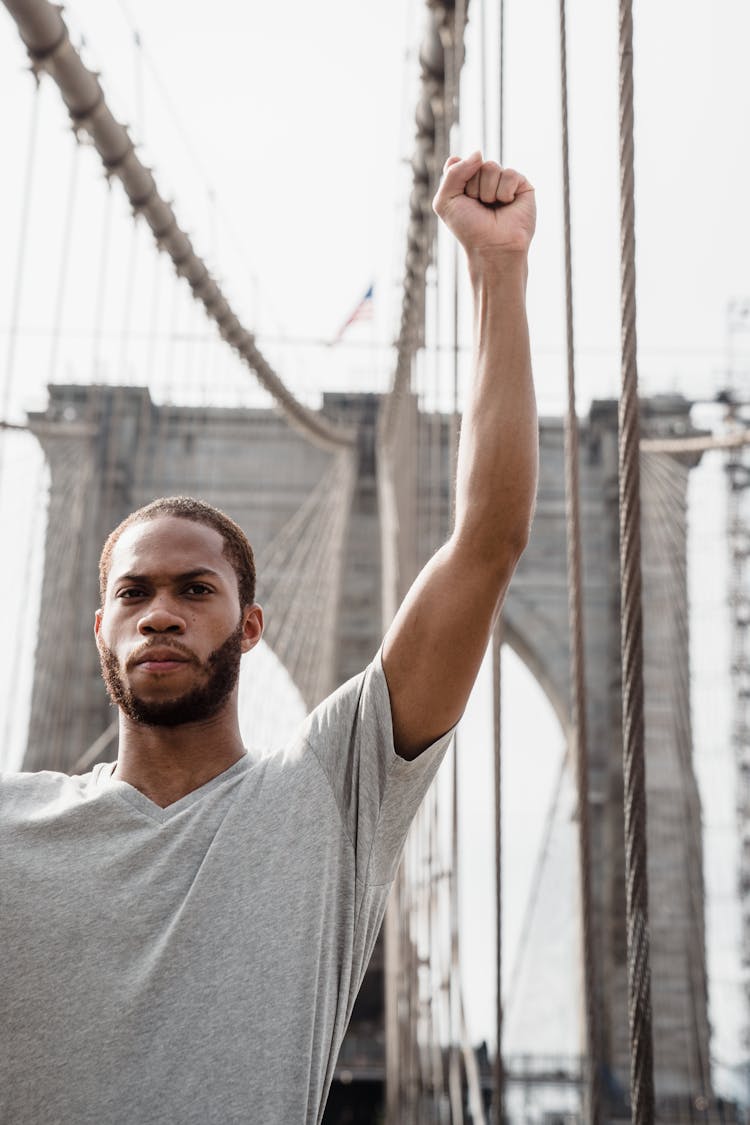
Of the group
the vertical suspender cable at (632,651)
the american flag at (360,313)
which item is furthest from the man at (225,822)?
the american flag at (360,313)

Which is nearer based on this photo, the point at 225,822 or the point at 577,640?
the point at 225,822

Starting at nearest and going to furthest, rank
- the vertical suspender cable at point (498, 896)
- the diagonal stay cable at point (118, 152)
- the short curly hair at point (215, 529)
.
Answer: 1. the short curly hair at point (215, 529)
2. the vertical suspender cable at point (498, 896)
3. the diagonal stay cable at point (118, 152)

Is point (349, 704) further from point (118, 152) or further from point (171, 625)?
point (118, 152)

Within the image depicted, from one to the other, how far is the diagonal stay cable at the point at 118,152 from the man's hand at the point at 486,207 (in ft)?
7.43

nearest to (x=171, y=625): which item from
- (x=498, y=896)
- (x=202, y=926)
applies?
(x=202, y=926)

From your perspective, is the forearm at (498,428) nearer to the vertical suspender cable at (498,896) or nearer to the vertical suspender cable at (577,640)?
the vertical suspender cable at (577,640)

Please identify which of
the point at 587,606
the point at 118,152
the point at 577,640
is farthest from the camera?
the point at 587,606

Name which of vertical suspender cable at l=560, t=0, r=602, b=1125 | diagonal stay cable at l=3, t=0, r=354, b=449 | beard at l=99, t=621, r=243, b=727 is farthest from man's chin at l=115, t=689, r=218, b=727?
diagonal stay cable at l=3, t=0, r=354, b=449

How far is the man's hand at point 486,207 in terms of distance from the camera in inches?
38.1

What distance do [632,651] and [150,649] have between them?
44 centimetres

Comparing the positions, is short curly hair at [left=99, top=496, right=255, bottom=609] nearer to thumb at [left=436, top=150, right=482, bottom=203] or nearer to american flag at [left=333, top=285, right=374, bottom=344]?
thumb at [left=436, top=150, right=482, bottom=203]

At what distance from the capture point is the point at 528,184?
100cm

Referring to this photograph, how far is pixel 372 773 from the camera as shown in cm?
90

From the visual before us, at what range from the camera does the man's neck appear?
949 millimetres
